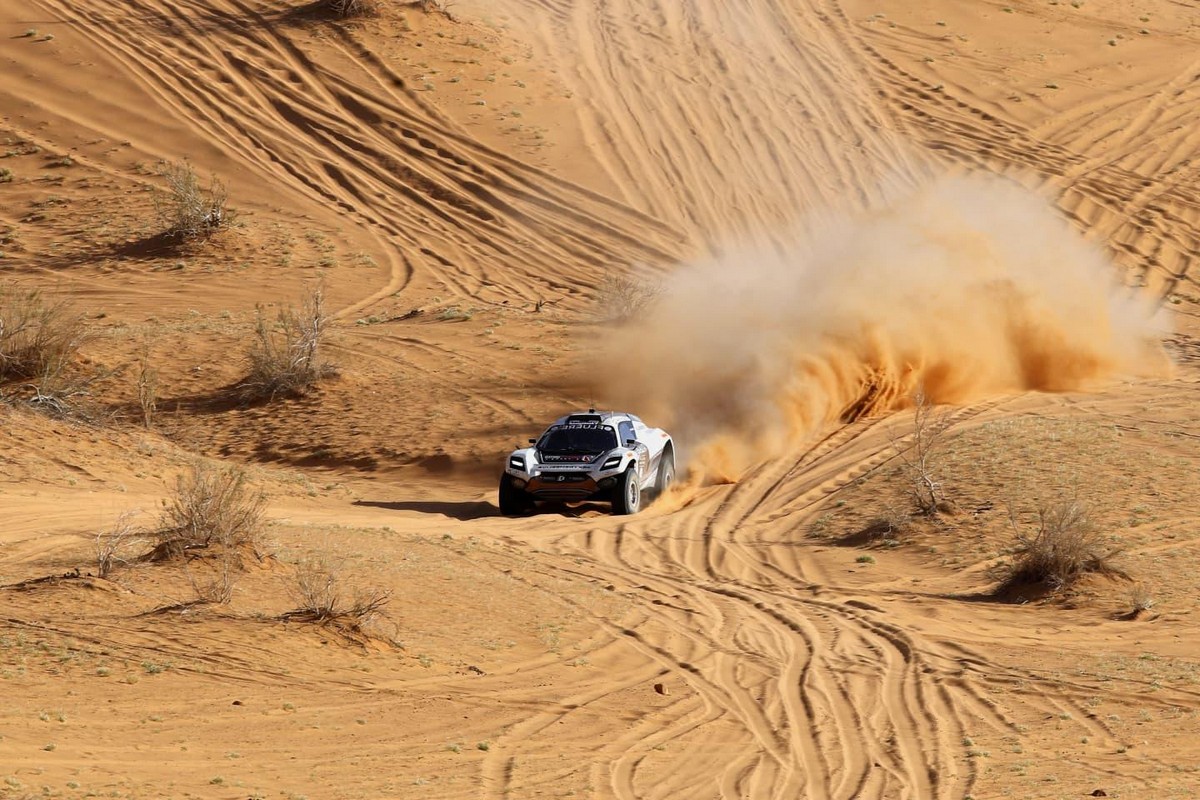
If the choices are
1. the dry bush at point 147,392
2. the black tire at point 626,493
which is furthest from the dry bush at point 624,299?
the dry bush at point 147,392

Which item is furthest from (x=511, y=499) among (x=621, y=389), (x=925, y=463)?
(x=925, y=463)

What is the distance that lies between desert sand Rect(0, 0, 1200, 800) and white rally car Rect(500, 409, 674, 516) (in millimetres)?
637

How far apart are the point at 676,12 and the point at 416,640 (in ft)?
107

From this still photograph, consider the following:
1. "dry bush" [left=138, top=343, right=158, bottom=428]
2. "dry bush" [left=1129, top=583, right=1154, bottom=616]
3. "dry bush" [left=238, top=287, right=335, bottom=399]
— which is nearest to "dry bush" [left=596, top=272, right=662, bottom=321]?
"dry bush" [left=238, top=287, right=335, bottom=399]

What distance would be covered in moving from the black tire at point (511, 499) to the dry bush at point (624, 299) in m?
7.47

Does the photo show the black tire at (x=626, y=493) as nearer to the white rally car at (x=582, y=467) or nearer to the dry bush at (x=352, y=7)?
the white rally car at (x=582, y=467)

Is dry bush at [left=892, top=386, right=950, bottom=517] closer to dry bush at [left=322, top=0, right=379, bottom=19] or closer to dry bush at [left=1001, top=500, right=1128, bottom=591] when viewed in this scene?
dry bush at [left=1001, top=500, right=1128, bottom=591]

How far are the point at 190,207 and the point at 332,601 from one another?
22.2 m

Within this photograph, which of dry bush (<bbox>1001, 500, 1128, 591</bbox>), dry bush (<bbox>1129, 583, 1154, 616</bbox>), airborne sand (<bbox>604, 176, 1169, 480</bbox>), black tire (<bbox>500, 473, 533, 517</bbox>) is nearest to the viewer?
dry bush (<bbox>1129, 583, 1154, 616</bbox>)

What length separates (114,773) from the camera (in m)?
9.20

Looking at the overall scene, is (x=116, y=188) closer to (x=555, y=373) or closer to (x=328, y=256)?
(x=328, y=256)

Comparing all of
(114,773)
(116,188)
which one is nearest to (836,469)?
(114,773)

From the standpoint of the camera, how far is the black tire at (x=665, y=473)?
2086cm

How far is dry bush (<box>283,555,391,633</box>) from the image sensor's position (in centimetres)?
1247
